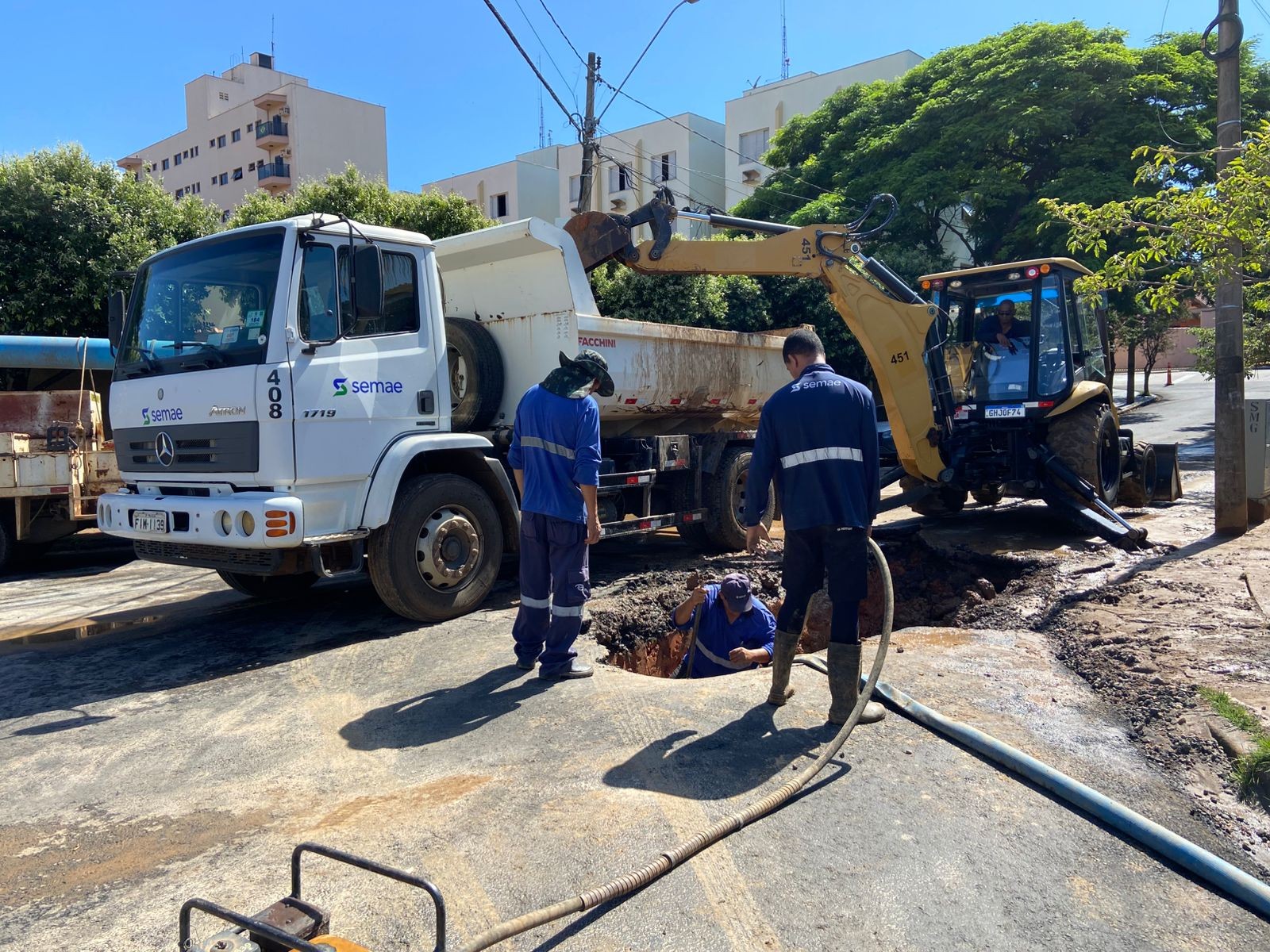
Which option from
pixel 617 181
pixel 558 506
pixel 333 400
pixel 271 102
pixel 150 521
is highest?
pixel 271 102

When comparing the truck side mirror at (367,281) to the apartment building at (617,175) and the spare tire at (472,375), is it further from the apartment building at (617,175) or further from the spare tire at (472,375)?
the apartment building at (617,175)

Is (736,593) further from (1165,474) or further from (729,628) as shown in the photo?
(1165,474)

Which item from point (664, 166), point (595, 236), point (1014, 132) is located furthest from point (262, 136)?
point (595, 236)

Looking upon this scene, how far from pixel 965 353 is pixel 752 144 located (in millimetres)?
33952

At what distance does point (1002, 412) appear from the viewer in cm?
959

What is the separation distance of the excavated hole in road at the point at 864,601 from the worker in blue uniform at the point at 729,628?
804mm

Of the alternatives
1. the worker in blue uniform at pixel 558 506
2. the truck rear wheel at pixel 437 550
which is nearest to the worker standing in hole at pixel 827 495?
the worker in blue uniform at pixel 558 506

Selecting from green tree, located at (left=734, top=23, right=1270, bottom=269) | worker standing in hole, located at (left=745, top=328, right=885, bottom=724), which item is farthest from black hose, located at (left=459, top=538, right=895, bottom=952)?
green tree, located at (left=734, top=23, right=1270, bottom=269)

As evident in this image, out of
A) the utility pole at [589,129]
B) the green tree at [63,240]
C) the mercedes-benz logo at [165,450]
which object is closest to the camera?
the mercedes-benz logo at [165,450]

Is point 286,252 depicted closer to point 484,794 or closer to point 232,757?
point 232,757

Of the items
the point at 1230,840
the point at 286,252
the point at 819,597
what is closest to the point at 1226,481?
the point at 819,597

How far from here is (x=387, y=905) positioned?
9.44ft

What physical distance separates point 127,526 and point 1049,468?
8146 millimetres

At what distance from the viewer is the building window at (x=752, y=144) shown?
41.0 m
